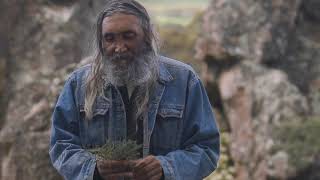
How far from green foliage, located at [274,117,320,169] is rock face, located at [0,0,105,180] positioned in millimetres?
2331

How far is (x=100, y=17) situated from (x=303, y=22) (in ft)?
22.7

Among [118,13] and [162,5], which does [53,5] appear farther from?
[118,13]

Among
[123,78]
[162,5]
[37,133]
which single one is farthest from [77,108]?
[162,5]

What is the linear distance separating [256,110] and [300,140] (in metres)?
1.02

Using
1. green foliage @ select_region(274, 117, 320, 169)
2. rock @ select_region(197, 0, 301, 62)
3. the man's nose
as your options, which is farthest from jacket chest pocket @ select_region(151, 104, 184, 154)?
rock @ select_region(197, 0, 301, 62)

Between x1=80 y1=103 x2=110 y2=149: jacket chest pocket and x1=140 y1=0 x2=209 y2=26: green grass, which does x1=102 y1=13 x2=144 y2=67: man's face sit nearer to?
x1=80 y1=103 x2=110 y2=149: jacket chest pocket

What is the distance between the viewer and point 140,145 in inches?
151

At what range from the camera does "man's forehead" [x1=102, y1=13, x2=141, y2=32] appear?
12.5 feet

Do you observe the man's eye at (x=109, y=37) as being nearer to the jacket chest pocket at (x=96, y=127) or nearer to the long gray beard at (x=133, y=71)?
the long gray beard at (x=133, y=71)

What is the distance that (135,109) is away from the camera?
3939mm

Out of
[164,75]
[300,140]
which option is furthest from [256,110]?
[164,75]

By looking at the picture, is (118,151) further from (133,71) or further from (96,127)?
(133,71)

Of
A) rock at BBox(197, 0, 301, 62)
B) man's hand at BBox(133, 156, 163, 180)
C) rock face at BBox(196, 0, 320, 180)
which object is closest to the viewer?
man's hand at BBox(133, 156, 163, 180)

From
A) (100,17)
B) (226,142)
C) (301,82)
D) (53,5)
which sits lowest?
(226,142)
